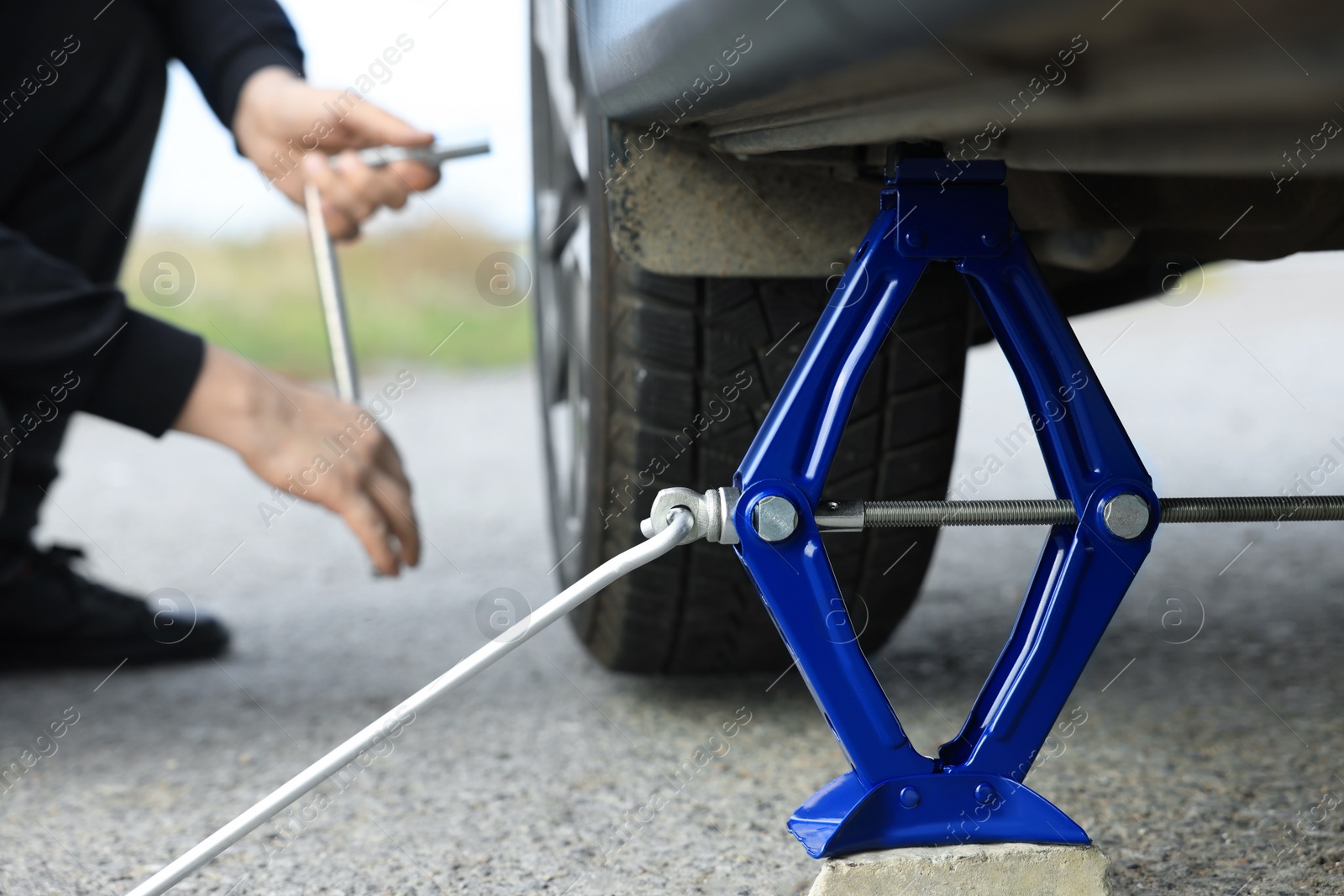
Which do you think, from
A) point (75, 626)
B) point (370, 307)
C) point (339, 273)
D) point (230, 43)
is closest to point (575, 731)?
point (339, 273)

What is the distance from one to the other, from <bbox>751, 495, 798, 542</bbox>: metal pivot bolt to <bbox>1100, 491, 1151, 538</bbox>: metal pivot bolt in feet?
0.71

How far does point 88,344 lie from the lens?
1159 mm

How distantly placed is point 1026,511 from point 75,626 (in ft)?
4.47

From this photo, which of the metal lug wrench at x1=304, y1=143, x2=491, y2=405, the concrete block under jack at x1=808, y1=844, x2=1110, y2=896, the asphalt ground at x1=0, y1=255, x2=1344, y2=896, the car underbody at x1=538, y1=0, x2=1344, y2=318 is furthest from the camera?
the metal lug wrench at x1=304, y1=143, x2=491, y2=405

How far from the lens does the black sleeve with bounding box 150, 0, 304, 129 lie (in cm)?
145

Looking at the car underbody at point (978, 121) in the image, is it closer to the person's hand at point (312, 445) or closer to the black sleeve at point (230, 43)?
the person's hand at point (312, 445)

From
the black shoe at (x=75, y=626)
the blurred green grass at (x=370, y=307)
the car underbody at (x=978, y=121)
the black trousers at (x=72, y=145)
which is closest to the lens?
the car underbody at (x=978, y=121)

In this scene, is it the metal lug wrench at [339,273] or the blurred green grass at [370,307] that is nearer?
the metal lug wrench at [339,273]

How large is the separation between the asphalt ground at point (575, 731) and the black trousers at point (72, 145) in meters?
0.33

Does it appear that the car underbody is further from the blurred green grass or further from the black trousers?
the blurred green grass

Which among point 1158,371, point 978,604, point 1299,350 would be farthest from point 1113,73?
point 1299,350

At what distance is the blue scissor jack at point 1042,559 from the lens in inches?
31.1

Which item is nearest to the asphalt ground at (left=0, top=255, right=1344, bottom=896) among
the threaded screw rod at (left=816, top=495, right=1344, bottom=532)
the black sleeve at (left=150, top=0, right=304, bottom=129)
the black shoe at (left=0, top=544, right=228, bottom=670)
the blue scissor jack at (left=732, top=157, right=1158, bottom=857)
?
the black shoe at (left=0, top=544, right=228, bottom=670)

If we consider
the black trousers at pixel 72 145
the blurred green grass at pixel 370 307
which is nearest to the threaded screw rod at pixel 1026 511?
the black trousers at pixel 72 145
